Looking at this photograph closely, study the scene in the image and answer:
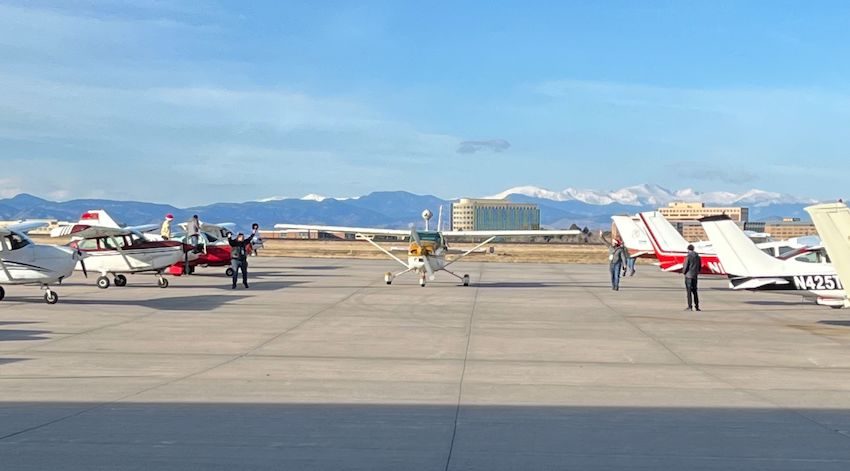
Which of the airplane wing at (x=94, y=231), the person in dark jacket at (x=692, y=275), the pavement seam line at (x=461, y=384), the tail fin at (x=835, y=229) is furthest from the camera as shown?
the airplane wing at (x=94, y=231)

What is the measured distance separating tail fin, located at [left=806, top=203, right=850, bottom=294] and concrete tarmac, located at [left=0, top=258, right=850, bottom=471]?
1.49 m

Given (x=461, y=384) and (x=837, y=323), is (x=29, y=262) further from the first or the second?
(x=837, y=323)

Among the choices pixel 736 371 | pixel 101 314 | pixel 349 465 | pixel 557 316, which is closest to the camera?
pixel 349 465

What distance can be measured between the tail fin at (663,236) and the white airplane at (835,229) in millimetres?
12926

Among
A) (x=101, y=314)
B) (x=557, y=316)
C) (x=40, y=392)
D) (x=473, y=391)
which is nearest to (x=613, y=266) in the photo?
(x=557, y=316)

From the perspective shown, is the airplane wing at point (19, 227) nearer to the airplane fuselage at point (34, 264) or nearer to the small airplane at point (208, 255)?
the airplane fuselage at point (34, 264)

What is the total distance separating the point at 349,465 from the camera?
6852 mm

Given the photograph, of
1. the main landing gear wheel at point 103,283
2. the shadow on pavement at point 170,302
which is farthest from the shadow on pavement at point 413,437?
the main landing gear wheel at point 103,283

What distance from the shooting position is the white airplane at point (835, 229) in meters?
15.9

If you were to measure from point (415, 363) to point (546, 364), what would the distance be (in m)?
1.85

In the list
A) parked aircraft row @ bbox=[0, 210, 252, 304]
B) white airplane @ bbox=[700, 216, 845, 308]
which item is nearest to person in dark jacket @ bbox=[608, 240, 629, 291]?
white airplane @ bbox=[700, 216, 845, 308]

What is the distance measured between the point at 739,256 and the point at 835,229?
15.2ft

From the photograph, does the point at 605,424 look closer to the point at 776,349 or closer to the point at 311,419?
the point at 311,419

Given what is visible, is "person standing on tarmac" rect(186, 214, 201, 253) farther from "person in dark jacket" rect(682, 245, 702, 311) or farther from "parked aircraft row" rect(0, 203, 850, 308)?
"person in dark jacket" rect(682, 245, 702, 311)
